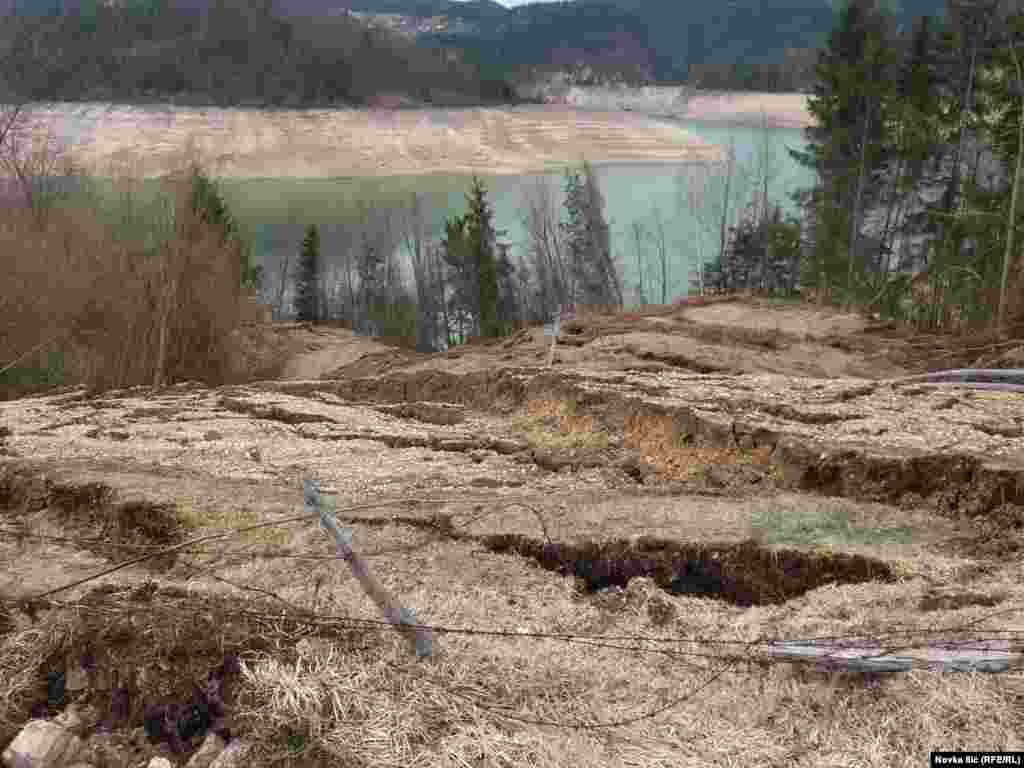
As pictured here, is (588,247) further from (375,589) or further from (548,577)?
(375,589)

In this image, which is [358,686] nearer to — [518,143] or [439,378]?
[439,378]

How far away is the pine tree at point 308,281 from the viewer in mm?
41959

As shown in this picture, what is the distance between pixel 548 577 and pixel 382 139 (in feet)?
211

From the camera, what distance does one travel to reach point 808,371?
1002cm

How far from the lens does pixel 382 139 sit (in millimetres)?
64375

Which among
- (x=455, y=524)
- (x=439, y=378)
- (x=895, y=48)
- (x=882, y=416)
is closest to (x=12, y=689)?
(x=455, y=524)

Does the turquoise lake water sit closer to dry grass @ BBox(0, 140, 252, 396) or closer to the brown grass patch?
dry grass @ BBox(0, 140, 252, 396)

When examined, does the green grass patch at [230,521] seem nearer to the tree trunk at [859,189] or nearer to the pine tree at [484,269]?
the tree trunk at [859,189]

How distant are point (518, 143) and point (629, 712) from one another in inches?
2572

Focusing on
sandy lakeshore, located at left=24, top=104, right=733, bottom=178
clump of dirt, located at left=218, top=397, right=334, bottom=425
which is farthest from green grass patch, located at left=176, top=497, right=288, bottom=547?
sandy lakeshore, located at left=24, top=104, right=733, bottom=178

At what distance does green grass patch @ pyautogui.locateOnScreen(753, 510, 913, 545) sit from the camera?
454 centimetres

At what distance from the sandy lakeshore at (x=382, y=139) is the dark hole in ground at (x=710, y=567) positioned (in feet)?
167

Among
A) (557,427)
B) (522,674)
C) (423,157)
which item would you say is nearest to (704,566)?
(522,674)

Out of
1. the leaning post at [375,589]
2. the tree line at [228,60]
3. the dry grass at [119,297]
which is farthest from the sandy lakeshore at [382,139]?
the leaning post at [375,589]
